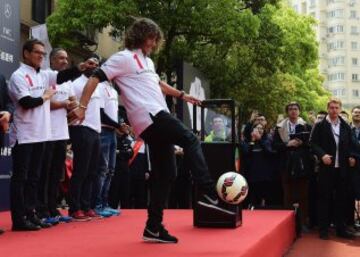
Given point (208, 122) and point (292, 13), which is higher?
point (292, 13)

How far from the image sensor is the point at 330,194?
28.8 feet

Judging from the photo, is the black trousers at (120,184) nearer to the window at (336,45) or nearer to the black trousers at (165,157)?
the black trousers at (165,157)

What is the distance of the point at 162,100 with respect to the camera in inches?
194

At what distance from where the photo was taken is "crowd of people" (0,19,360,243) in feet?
16.0

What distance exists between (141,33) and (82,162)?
2.14 meters

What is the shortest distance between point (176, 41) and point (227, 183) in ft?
55.9

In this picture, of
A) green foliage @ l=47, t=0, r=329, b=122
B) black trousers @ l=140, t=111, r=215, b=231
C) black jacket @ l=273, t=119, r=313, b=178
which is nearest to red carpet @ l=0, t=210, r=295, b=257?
black trousers @ l=140, t=111, r=215, b=231

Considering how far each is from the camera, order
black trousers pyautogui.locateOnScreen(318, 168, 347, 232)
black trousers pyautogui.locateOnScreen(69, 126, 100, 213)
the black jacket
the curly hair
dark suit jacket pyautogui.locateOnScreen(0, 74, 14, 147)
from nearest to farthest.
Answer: the curly hair, dark suit jacket pyautogui.locateOnScreen(0, 74, 14, 147), black trousers pyautogui.locateOnScreen(69, 126, 100, 213), black trousers pyautogui.locateOnScreen(318, 168, 347, 232), the black jacket

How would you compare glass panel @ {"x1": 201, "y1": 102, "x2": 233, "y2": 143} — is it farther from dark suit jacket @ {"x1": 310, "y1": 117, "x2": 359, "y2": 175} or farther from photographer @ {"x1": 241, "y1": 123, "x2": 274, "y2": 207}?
photographer @ {"x1": 241, "y1": 123, "x2": 274, "y2": 207}

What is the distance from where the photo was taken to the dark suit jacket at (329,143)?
862cm


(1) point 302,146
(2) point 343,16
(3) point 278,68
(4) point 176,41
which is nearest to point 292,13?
(3) point 278,68

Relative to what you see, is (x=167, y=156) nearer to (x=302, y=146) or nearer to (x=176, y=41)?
(x=302, y=146)

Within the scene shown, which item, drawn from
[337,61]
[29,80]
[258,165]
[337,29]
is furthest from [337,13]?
[29,80]

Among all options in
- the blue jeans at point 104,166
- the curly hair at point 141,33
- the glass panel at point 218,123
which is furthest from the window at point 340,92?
the curly hair at point 141,33
